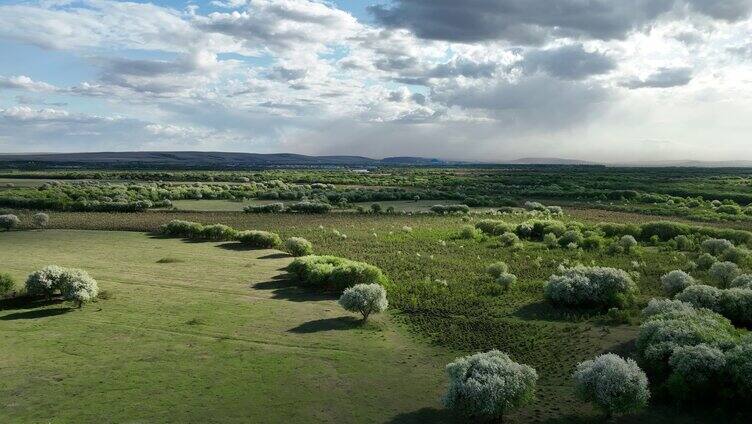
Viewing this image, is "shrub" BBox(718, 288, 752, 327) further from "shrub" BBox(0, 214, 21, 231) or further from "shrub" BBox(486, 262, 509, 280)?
"shrub" BBox(0, 214, 21, 231)

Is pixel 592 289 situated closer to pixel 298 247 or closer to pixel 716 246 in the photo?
pixel 716 246

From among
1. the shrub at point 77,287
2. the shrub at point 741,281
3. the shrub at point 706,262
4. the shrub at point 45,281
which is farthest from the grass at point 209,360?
the shrub at point 706,262

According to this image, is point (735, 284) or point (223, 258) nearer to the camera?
point (735, 284)

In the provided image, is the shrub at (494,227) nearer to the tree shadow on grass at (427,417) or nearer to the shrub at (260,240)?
the shrub at (260,240)

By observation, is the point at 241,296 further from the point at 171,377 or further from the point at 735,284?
the point at 735,284

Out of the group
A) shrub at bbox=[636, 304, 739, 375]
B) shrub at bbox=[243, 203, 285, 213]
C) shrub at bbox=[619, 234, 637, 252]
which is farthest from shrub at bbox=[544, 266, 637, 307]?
shrub at bbox=[243, 203, 285, 213]

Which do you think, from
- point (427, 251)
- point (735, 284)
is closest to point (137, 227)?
point (427, 251)
